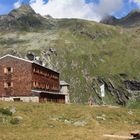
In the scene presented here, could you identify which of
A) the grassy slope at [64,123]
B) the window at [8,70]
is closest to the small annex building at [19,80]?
the window at [8,70]

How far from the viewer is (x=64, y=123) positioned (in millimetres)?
56906

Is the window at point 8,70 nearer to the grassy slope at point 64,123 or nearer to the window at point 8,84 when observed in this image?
the window at point 8,84

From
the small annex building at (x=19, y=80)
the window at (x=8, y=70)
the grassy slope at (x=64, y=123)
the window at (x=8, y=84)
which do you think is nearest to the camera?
the grassy slope at (x=64, y=123)

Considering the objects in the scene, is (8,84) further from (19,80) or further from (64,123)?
(64,123)

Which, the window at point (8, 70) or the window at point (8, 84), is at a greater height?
the window at point (8, 70)

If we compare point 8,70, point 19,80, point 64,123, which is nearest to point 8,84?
point 19,80

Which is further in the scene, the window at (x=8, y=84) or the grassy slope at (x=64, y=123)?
the window at (x=8, y=84)

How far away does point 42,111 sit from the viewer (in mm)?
61156

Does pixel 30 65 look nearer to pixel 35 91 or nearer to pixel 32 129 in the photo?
pixel 35 91

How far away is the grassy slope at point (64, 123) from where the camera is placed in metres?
45.9

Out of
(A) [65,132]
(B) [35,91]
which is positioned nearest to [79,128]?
(A) [65,132]

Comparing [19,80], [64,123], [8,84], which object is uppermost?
[19,80]

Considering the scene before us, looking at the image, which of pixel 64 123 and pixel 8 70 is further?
pixel 8 70

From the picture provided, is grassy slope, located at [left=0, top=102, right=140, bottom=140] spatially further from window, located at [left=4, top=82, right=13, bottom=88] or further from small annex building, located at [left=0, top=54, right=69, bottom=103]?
window, located at [left=4, top=82, right=13, bottom=88]
